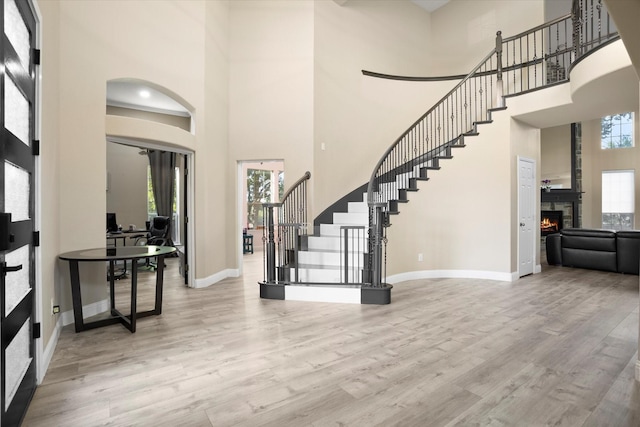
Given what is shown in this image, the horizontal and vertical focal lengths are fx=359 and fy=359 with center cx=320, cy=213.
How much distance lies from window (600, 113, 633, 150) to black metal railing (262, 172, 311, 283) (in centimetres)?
1072

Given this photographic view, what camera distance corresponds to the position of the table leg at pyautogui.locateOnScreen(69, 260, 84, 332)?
372 cm

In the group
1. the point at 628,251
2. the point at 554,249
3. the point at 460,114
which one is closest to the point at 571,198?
the point at 554,249

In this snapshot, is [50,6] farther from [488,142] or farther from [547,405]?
[488,142]

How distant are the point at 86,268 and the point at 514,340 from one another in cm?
472

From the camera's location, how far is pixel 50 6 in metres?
3.37

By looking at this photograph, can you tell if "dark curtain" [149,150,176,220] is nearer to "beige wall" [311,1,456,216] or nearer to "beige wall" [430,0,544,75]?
"beige wall" [311,1,456,216]

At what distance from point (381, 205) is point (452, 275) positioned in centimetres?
285

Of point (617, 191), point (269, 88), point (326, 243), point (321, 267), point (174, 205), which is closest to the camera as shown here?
point (321, 267)

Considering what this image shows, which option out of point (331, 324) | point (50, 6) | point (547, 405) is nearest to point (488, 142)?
point (331, 324)

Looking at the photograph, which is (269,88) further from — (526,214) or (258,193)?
(526,214)

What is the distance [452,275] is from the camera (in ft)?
21.6

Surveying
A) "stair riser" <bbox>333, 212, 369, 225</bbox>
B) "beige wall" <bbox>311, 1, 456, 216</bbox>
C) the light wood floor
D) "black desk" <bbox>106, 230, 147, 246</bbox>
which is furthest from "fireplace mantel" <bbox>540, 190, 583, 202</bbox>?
"black desk" <bbox>106, 230, 147, 246</bbox>

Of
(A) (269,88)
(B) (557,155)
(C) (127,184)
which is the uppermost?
(A) (269,88)

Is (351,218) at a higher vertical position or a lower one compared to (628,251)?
higher
